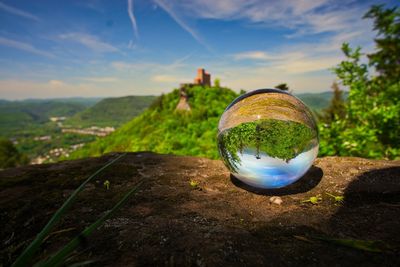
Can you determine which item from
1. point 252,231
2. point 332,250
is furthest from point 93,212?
point 332,250

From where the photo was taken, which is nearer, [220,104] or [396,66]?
[396,66]

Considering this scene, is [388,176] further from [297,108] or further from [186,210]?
[186,210]

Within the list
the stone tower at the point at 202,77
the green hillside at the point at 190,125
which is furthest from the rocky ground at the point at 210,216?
the stone tower at the point at 202,77

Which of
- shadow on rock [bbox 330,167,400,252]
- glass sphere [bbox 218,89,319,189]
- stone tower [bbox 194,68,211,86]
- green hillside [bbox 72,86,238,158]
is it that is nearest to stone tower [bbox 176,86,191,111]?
green hillside [bbox 72,86,238,158]

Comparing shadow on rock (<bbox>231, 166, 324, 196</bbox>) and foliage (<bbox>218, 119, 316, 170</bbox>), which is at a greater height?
foliage (<bbox>218, 119, 316, 170</bbox>)

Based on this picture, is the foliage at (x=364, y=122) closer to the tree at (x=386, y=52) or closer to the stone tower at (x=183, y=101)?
the tree at (x=386, y=52)

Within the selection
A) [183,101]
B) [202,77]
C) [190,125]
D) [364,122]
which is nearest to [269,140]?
[364,122]

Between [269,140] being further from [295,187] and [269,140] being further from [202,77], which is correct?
[202,77]

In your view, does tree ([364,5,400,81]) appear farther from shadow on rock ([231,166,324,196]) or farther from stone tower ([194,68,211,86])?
stone tower ([194,68,211,86])
